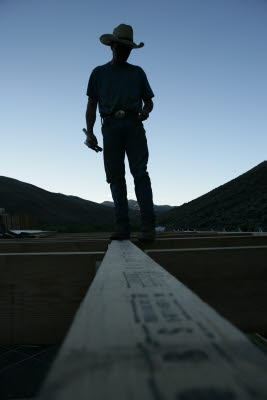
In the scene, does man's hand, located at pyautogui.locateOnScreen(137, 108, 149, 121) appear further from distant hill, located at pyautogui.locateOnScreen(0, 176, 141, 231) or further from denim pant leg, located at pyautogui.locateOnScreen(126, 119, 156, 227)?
distant hill, located at pyautogui.locateOnScreen(0, 176, 141, 231)

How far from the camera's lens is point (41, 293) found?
1.30 m

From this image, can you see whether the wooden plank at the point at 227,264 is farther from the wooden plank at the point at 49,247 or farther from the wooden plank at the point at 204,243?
the wooden plank at the point at 49,247

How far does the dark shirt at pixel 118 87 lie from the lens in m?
2.77

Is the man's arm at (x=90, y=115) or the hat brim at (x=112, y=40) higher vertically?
the hat brim at (x=112, y=40)

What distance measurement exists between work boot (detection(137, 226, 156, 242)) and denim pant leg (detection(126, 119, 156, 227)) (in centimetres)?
13

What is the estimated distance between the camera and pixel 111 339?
38cm

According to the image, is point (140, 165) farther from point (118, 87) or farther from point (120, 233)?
point (118, 87)

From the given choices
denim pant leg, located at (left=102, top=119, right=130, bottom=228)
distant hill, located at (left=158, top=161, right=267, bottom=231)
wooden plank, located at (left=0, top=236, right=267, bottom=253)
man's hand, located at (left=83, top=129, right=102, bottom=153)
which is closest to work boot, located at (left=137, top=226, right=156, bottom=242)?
wooden plank, located at (left=0, top=236, right=267, bottom=253)

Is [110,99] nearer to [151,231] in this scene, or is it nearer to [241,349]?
[151,231]

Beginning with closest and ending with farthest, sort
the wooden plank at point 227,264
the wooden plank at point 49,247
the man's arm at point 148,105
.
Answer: the wooden plank at point 227,264 → the wooden plank at point 49,247 → the man's arm at point 148,105

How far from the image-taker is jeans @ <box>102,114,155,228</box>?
2.67 m

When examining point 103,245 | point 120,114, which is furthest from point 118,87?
point 103,245

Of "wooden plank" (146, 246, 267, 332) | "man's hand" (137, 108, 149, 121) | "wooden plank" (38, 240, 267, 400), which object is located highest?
"man's hand" (137, 108, 149, 121)

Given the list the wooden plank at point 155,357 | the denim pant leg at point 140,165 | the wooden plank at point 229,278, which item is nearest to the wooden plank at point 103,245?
the denim pant leg at point 140,165
